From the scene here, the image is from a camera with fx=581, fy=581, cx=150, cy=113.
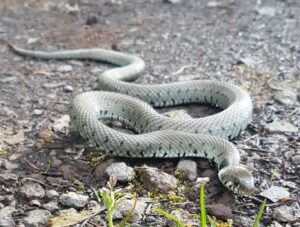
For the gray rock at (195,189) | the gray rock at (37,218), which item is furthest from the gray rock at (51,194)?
the gray rock at (195,189)

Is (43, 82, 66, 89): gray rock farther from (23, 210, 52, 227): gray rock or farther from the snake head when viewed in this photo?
the snake head

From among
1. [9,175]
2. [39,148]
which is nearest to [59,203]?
[9,175]

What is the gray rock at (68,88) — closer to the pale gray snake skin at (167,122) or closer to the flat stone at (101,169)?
the pale gray snake skin at (167,122)

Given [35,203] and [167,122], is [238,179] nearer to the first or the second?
[167,122]

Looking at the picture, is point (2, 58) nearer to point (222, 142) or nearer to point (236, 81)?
point (236, 81)

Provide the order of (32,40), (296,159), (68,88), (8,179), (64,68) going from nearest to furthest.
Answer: (8,179)
(296,159)
(68,88)
(64,68)
(32,40)

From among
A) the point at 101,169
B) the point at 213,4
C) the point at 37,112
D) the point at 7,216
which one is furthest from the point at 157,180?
the point at 213,4

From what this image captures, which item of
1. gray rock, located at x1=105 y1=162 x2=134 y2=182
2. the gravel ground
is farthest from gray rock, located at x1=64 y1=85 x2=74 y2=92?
gray rock, located at x1=105 y1=162 x2=134 y2=182

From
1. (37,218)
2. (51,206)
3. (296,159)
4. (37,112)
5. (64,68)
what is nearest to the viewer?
(37,218)
